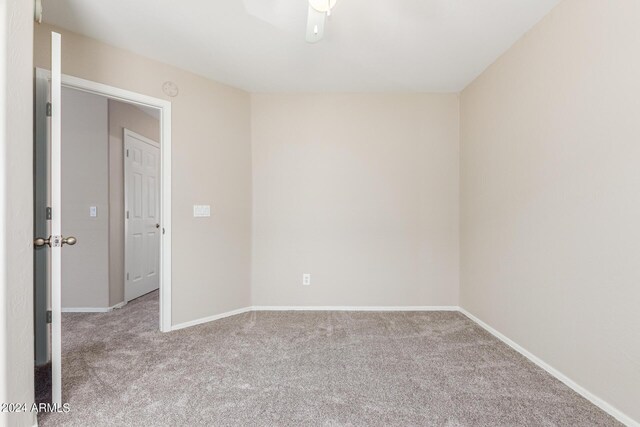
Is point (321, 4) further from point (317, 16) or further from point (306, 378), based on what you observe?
point (306, 378)

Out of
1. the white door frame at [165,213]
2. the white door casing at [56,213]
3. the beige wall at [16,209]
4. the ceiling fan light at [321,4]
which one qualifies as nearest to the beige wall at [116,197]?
the white door frame at [165,213]

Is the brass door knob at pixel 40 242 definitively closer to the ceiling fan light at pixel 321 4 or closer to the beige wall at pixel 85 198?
the ceiling fan light at pixel 321 4

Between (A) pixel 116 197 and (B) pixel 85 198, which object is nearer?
(B) pixel 85 198

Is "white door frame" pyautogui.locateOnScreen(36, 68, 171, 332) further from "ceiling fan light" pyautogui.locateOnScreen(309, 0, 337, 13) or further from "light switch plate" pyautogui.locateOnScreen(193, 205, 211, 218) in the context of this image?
"ceiling fan light" pyautogui.locateOnScreen(309, 0, 337, 13)

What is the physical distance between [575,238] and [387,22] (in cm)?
184

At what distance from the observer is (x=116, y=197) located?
345 centimetres

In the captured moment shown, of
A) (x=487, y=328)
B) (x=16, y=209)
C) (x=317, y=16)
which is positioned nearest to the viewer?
Answer: (x=16, y=209)

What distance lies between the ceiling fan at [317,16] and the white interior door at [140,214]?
287 cm

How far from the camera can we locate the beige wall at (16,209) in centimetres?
125

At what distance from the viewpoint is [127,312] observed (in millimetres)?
3215

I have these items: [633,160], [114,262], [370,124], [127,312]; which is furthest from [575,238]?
[114,262]

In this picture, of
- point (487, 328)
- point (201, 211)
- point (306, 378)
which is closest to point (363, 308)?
point (487, 328)

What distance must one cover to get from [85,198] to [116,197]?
28 centimetres

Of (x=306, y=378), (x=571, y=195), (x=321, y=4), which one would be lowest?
(x=306, y=378)
